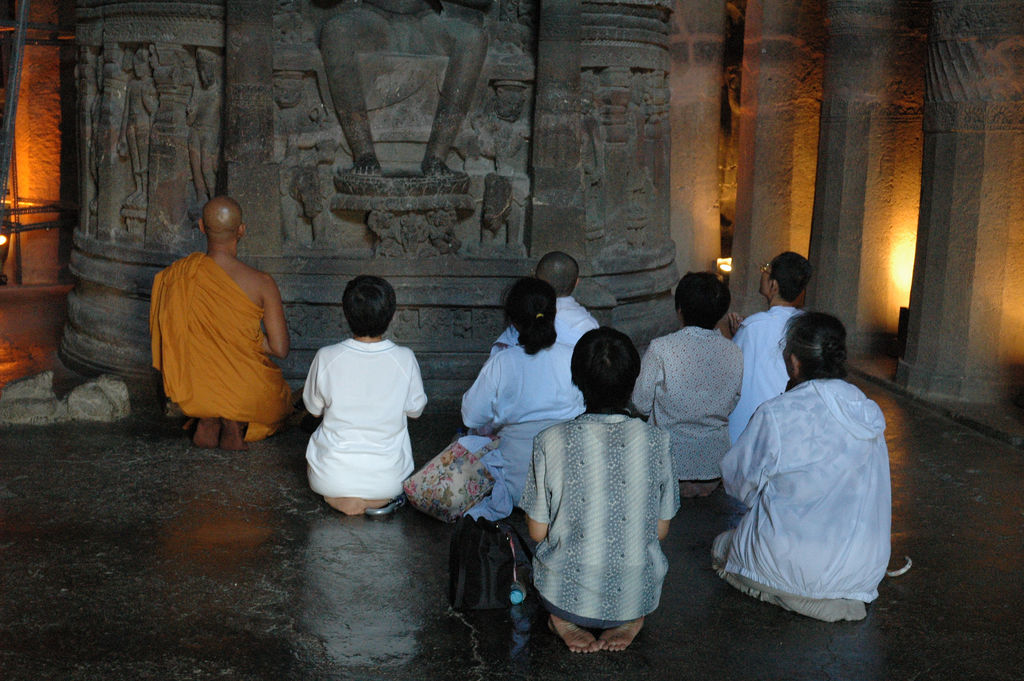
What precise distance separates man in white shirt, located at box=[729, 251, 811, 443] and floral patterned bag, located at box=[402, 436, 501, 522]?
1483 millimetres

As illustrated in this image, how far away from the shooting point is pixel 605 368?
13.0 ft

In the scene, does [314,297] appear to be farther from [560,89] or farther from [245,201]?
[560,89]

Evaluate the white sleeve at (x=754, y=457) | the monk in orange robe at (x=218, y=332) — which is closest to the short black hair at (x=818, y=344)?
the white sleeve at (x=754, y=457)

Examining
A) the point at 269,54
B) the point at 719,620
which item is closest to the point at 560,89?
the point at 269,54

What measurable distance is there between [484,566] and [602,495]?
73cm

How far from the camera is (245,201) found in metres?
7.57

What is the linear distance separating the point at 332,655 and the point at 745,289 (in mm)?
7306

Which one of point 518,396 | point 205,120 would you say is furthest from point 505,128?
point 518,396

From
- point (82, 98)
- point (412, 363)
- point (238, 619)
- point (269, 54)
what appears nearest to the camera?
point (238, 619)

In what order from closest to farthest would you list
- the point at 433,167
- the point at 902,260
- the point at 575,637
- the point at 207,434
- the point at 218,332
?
the point at 575,637, the point at 218,332, the point at 207,434, the point at 433,167, the point at 902,260

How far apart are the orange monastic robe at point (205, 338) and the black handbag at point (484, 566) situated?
2.35 m

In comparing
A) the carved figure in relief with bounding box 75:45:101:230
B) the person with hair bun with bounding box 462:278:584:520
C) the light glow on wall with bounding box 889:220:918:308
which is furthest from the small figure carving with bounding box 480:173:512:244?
the light glow on wall with bounding box 889:220:918:308

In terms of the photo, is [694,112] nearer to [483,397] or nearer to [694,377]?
[694,377]

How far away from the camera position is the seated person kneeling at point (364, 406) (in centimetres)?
529
